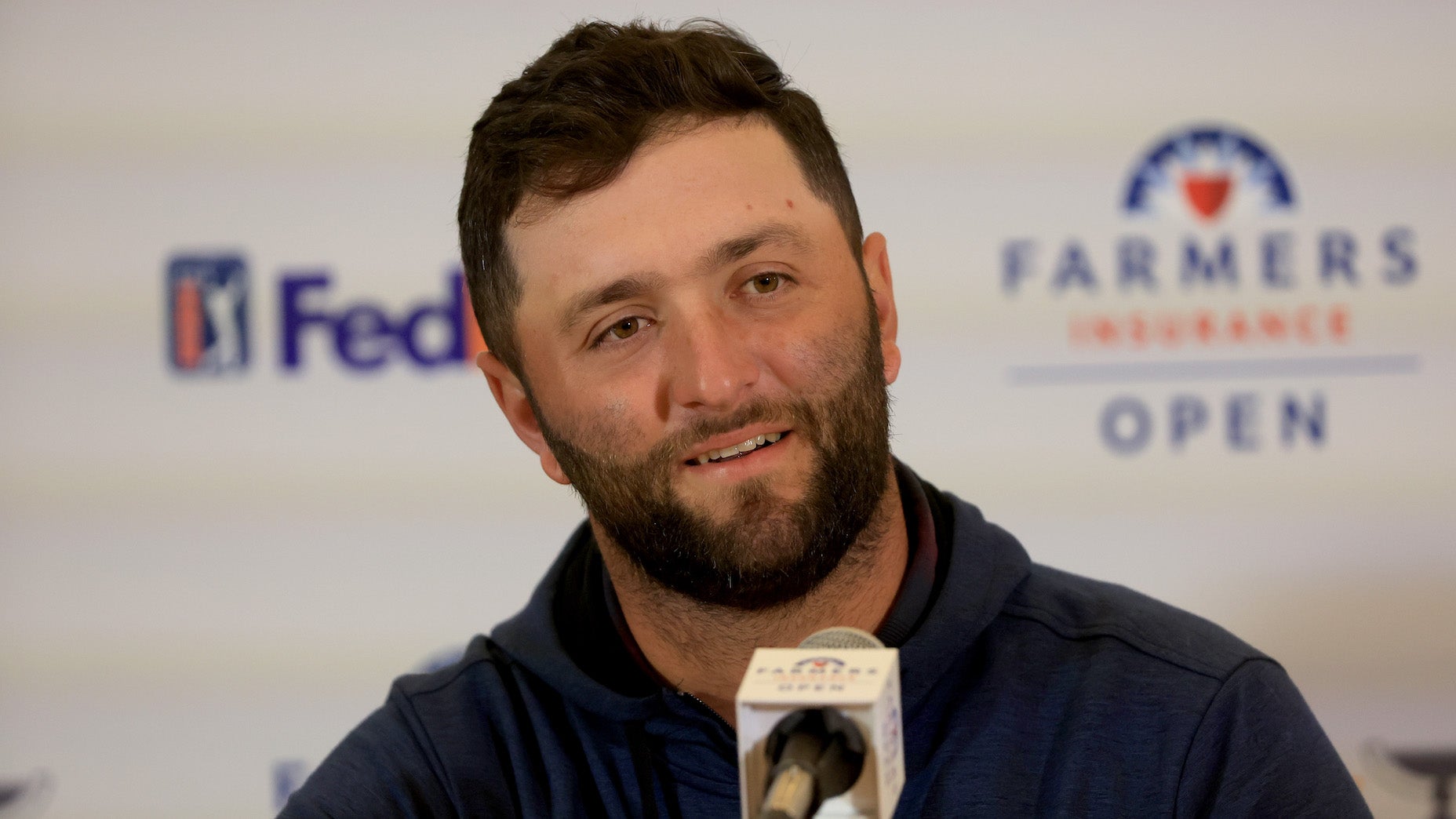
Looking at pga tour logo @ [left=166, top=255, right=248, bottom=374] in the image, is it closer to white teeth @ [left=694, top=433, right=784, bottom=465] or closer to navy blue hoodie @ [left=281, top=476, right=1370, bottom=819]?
navy blue hoodie @ [left=281, top=476, right=1370, bottom=819]

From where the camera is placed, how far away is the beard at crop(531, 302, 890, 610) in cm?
155

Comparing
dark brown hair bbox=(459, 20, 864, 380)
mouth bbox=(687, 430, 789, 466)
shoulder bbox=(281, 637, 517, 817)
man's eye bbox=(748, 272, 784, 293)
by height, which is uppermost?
dark brown hair bbox=(459, 20, 864, 380)

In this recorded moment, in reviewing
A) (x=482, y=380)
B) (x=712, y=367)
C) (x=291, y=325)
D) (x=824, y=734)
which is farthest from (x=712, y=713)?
(x=291, y=325)

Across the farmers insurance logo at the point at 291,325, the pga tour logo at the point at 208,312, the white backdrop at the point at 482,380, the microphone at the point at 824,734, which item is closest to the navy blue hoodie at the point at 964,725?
the microphone at the point at 824,734

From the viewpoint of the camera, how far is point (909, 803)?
1545mm

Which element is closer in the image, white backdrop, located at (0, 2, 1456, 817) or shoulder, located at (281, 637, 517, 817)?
shoulder, located at (281, 637, 517, 817)

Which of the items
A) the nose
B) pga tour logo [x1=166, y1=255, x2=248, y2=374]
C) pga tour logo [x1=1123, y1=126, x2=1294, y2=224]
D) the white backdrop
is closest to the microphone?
the nose

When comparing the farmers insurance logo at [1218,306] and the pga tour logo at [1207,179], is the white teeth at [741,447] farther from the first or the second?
the pga tour logo at [1207,179]

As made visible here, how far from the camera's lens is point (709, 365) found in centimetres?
150

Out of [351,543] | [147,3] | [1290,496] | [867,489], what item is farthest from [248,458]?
[1290,496]

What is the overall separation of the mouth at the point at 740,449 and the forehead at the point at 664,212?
0.22 meters

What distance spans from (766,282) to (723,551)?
1.08ft

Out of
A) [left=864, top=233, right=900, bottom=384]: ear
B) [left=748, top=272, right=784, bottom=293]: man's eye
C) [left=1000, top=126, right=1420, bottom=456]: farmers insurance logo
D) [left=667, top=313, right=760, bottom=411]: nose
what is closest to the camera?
[left=667, top=313, right=760, bottom=411]: nose

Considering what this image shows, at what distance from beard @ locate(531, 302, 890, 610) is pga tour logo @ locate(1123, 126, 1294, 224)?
1.54 meters
